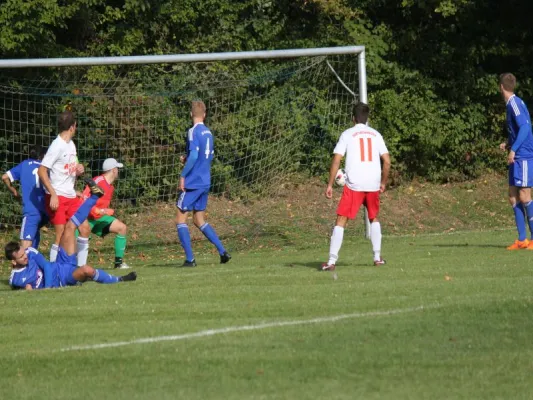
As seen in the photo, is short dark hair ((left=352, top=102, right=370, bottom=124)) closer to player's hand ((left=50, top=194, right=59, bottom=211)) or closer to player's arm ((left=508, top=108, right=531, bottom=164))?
player's arm ((left=508, top=108, right=531, bottom=164))

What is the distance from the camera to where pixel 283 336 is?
8.16 m

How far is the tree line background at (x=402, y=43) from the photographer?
22.7m

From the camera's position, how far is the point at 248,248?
1806 cm

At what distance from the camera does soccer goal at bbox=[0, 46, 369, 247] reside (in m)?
18.8

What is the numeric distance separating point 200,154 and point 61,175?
1874 mm

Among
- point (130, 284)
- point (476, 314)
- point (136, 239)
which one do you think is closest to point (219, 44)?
point (136, 239)

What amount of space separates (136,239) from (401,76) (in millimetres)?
9181

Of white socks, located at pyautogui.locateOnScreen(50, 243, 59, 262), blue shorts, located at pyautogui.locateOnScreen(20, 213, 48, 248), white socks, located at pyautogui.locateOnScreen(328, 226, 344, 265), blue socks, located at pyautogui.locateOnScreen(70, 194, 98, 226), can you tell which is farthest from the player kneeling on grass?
white socks, located at pyautogui.locateOnScreen(328, 226, 344, 265)

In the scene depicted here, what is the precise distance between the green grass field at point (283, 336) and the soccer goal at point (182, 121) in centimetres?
627

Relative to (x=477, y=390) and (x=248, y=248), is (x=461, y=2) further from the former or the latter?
(x=477, y=390)

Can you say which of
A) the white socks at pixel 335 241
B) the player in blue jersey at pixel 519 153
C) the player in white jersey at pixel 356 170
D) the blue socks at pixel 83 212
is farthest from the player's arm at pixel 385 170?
the blue socks at pixel 83 212

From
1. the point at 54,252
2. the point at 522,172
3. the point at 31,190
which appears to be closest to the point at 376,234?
the point at 522,172

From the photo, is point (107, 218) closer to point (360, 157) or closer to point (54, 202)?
point (54, 202)

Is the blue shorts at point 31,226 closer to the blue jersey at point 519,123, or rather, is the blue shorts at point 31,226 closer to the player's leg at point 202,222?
the player's leg at point 202,222
